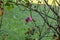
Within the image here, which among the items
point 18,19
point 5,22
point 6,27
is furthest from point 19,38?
point 18,19

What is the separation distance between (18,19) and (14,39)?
6.08 feet

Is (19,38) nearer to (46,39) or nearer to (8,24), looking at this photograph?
(46,39)

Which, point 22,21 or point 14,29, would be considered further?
point 22,21

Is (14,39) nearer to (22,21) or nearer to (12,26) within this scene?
(12,26)

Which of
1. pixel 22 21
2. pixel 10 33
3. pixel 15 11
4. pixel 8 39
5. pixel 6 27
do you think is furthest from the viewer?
pixel 15 11

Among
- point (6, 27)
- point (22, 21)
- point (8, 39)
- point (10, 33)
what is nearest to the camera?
point (8, 39)

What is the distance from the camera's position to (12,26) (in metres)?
5.78

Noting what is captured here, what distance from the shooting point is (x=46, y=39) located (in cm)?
486

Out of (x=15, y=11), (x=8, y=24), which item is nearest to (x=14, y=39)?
(x=8, y=24)

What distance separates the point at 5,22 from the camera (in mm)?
6141

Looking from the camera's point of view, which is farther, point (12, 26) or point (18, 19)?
point (18, 19)

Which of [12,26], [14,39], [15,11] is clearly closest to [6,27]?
[12,26]

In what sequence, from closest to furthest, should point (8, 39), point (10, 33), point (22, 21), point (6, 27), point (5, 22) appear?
point (8, 39), point (10, 33), point (6, 27), point (5, 22), point (22, 21)

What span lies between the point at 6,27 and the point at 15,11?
215cm
